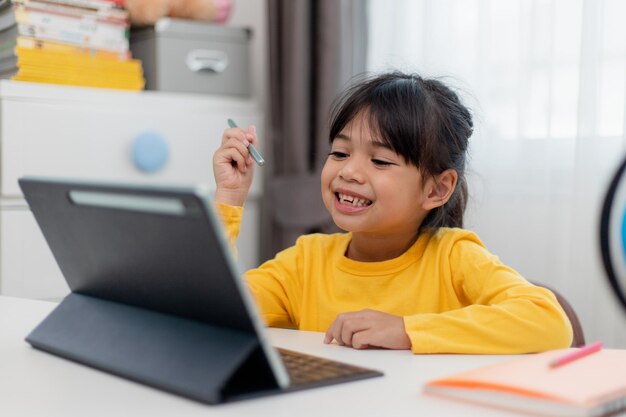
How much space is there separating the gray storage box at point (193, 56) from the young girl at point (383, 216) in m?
1.08

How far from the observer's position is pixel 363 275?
128 cm

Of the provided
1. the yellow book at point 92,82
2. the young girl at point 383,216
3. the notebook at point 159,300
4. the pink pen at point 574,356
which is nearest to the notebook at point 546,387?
the pink pen at point 574,356

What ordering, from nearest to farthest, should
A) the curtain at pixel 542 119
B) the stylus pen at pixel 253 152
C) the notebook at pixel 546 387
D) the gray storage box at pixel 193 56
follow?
the notebook at pixel 546 387
the stylus pen at pixel 253 152
the curtain at pixel 542 119
the gray storage box at pixel 193 56

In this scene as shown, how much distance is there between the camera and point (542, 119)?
1923 mm

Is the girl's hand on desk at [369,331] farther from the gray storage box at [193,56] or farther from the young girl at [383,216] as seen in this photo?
the gray storage box at [193,56]

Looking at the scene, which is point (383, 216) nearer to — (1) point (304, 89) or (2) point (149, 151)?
(2) point (149, 151)

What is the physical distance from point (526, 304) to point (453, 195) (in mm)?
424

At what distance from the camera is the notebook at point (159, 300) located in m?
0.62

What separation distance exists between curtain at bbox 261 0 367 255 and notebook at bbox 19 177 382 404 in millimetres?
1554

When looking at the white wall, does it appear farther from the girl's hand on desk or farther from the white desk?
the white desk

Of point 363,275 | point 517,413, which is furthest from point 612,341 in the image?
point 517,413

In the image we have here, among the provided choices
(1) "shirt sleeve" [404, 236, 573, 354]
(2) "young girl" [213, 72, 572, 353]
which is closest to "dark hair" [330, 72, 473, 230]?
(2) "young girl" [213, 72, 572, 353]

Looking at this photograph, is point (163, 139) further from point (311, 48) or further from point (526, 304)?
point (526, 304)

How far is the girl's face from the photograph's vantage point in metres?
1.25
